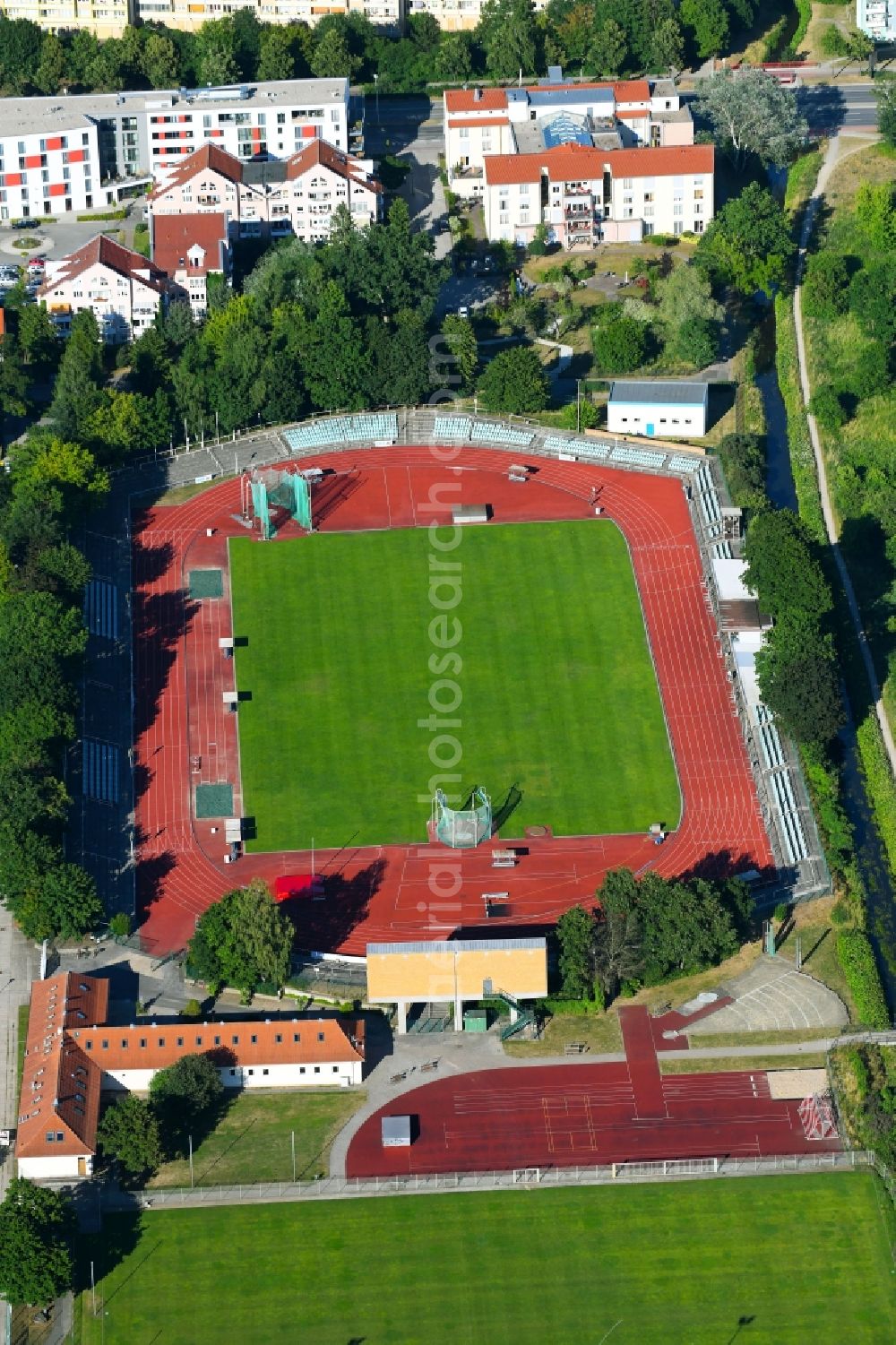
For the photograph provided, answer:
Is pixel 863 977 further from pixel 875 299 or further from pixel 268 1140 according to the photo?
pixel 875 299

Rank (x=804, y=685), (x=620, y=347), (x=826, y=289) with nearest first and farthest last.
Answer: (x=804, y=685) → (x=620, y=347) → (x=826, y=289)

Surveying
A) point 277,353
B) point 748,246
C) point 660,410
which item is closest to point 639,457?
point 660,410

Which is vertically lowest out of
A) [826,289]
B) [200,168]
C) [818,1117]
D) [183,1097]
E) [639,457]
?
[818,1117]

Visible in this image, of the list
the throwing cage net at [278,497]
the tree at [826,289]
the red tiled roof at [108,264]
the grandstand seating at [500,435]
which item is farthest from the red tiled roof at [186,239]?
the tree at [826,289]

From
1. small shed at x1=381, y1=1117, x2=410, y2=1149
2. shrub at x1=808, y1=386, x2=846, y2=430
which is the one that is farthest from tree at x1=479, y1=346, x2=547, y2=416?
small shed at x1=381, y1=1117, x2=410, y2=1149

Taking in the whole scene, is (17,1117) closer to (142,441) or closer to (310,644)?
(310,644)

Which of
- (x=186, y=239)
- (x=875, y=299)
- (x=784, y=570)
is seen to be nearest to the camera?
(x=784, y=570)

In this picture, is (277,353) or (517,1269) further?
(277,353)
